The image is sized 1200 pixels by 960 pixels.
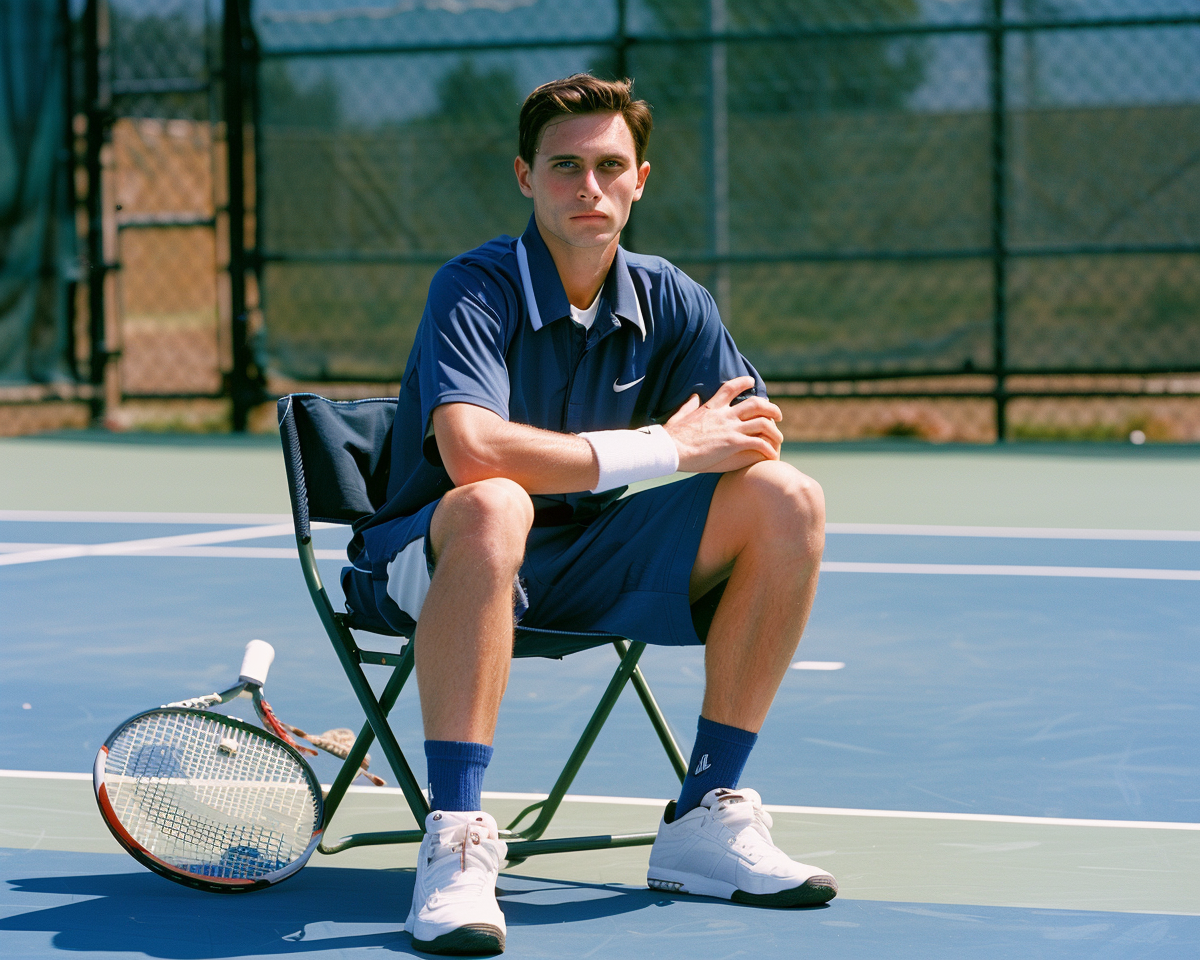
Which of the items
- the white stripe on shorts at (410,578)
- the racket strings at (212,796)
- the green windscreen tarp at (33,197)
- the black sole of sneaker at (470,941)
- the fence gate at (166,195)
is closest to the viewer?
the black sole of sneaker at (470,941)

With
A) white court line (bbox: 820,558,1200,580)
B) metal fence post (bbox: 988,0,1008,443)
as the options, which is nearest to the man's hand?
white court line (bbox: 820,558,1200,580)

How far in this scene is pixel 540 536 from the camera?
3.07m

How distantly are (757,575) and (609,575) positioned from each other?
0.26m

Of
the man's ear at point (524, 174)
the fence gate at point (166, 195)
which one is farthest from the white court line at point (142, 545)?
the fence gate at point (166, 195)

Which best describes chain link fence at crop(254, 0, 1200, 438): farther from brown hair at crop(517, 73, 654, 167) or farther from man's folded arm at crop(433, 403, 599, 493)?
man's folded arm at crop(433, 403, 599, 493)

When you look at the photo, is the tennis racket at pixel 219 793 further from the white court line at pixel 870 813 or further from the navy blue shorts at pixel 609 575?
the white court line at pixel 870 813

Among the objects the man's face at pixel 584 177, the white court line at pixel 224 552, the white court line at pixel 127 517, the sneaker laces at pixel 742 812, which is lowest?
the sneaker laces at pixel 742 812

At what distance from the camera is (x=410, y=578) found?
2822 mm

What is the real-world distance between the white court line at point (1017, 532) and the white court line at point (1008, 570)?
0.63 meters

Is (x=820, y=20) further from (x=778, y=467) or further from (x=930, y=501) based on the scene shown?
(x=778, y=467)

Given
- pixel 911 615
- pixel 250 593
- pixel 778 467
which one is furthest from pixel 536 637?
pixel 250 593

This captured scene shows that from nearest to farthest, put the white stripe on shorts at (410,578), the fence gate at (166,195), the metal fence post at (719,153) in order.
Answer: the white stripe on shorts at (410,578), the metal fence post at (719,153), the fence gate at (166,195)

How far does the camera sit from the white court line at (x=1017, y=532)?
6.55 meters

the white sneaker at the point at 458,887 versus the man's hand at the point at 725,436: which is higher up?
the man's hand at the point at 725,436
